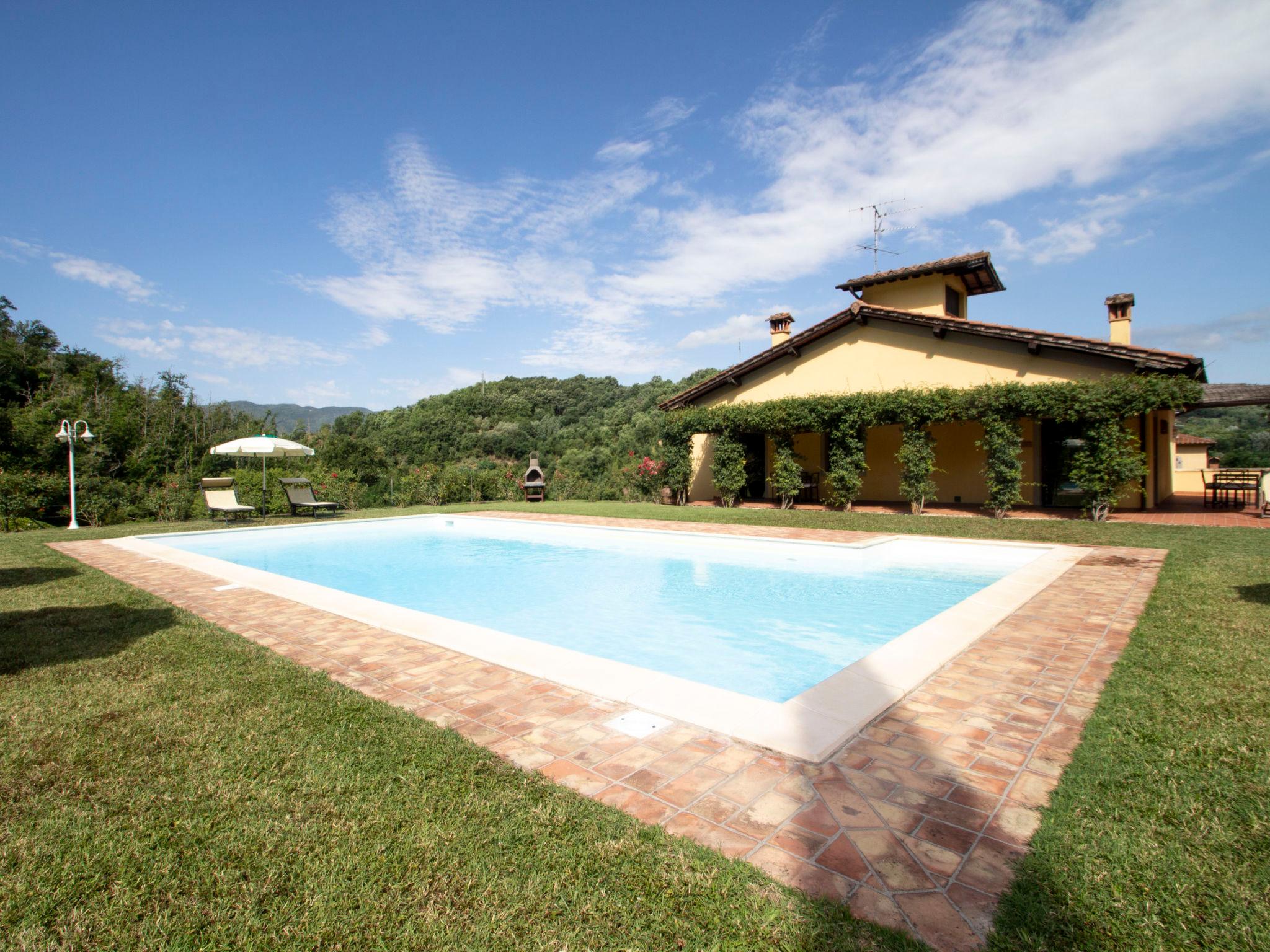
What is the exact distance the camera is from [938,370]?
13883mm

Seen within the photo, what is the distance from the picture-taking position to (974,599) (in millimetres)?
5508

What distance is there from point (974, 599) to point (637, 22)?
13369mm

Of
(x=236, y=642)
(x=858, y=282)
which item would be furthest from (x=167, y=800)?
(x=858, y=282)

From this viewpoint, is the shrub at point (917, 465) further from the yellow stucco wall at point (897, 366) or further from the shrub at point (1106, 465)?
the shrub at point (1106, 465)

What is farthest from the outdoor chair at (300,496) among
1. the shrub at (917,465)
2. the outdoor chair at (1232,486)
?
the outdoor chair at (1232,486)

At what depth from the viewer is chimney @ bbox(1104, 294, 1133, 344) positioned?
12.9 metres

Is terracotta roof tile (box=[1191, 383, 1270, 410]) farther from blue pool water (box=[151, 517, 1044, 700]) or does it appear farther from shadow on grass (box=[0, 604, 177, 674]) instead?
shadow on grass (box=[0, 604, 177, 674])

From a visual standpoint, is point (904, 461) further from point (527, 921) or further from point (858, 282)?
point (527, 921)

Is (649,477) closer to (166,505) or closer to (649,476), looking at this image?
(649,476)

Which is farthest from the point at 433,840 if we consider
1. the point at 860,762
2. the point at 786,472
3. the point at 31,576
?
the point at 786,472

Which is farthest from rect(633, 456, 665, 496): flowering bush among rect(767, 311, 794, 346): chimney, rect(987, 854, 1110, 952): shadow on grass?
rect(987, 854, 1110, 952): shadow on grass

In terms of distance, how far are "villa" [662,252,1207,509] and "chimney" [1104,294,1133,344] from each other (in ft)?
0.07

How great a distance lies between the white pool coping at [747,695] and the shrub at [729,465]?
979 centimetres

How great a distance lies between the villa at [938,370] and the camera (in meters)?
12.3
